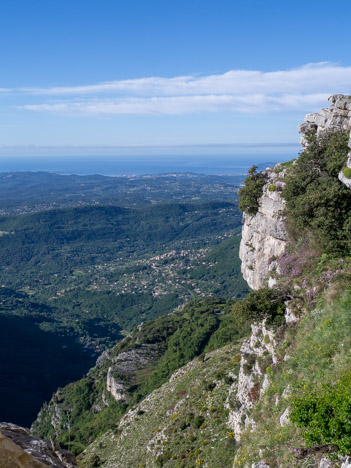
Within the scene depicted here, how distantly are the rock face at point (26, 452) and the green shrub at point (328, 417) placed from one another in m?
6.31

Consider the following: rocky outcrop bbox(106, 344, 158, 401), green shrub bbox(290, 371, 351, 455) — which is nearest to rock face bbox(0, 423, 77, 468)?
green shrub bbox(290, 371, 351, 455)

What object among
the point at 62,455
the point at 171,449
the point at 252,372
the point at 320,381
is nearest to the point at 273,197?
the point at 252,372

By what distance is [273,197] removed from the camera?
2516 centimetres

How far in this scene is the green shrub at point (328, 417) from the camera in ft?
28.6

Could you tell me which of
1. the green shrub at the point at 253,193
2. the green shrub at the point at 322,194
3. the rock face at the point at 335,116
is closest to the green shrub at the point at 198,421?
the green shrub at the point at 322,194

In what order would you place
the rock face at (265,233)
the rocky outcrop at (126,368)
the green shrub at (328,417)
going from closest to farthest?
1. the green shrub at (328,417)
2. the rock face at (265,233)
3. the rocky outcrop at (126,368)

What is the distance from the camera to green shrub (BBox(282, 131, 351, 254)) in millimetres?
19375

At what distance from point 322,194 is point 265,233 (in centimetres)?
643

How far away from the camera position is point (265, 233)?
25.3 m

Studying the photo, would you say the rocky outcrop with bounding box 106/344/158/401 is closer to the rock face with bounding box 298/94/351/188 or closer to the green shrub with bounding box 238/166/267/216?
the green shrub with bounding box 238/166/267/216

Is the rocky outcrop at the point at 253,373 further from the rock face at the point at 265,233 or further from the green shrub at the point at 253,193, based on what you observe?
the green shrub at the point at 253,193

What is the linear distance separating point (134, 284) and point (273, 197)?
166m

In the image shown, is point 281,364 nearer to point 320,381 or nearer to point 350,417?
point 320,381

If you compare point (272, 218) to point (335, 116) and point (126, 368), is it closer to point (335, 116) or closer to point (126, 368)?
point (335, 116)
